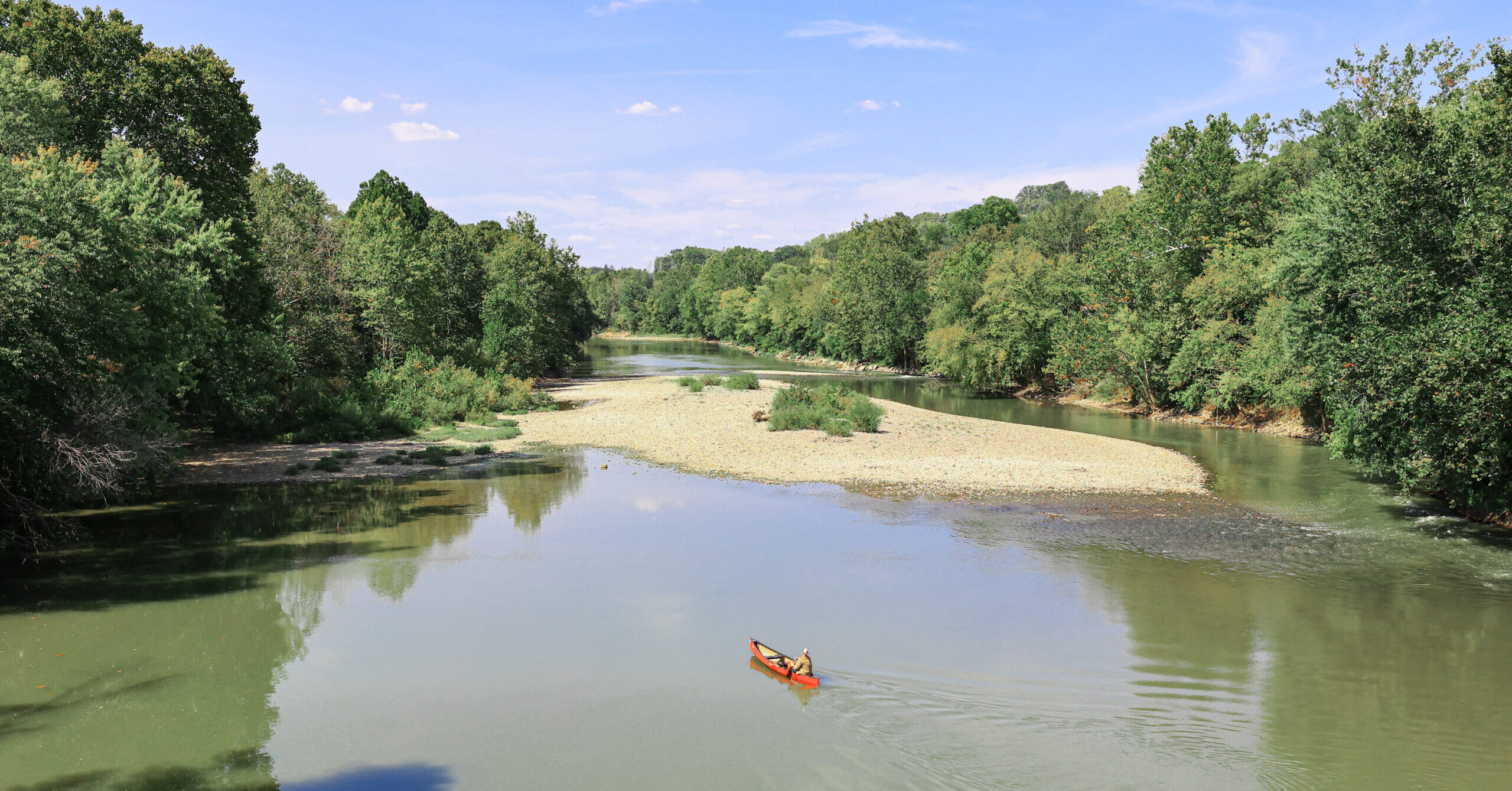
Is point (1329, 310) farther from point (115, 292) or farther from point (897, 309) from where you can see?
point (897, 309)

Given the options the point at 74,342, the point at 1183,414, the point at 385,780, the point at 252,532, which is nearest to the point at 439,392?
the point at 252,532

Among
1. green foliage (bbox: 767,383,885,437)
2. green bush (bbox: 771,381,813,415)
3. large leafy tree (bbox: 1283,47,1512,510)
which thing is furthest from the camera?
green bush (bbox: 771,381,813,415)

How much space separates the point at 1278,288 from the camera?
121 ft

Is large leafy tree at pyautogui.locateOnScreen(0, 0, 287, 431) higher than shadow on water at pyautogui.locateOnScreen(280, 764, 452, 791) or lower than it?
higher

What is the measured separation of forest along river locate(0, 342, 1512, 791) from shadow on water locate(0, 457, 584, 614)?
0.40 feet

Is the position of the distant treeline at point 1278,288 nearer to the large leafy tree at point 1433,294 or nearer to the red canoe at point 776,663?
the large leafy tree at point 1433,294

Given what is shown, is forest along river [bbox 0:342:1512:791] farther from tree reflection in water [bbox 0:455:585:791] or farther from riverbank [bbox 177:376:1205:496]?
riverbank [bbox 177:376:1205:496]

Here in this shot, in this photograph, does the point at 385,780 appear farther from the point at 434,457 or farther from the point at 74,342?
the point at 434,457

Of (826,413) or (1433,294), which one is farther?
(826,413)

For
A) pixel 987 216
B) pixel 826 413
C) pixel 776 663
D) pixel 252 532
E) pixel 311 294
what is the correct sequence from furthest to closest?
pixel 987 216, pixel 311 294, pixel 826 413, pixel 252 532, pixel 776 663

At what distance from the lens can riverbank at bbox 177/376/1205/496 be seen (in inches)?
1017

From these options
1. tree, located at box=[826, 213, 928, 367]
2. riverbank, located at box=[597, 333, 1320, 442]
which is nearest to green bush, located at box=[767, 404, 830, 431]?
riverbank, located at box=[597, 333, 1320, 442]

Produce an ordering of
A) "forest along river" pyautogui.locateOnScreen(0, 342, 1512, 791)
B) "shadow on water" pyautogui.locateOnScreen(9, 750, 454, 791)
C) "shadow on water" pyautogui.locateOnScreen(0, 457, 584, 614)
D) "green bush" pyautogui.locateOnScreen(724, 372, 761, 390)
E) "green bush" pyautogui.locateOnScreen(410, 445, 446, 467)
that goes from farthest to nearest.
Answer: "green bush" pyautogui.locateOnScreen(724, 372, 761, 390) < "green bush" pyautogui.locateOnScreen(410, 445, 446, 467) < "shadow on water" pyautogui.locateOnScreen(0, 457, 584, 614) < "forest along river" pyautogui.locateOnScreen(0, 342, 1512, 791) < "shadow on water" pyautogui.locateOnScreen(9, 750, 454, 791)

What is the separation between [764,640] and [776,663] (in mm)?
1749
